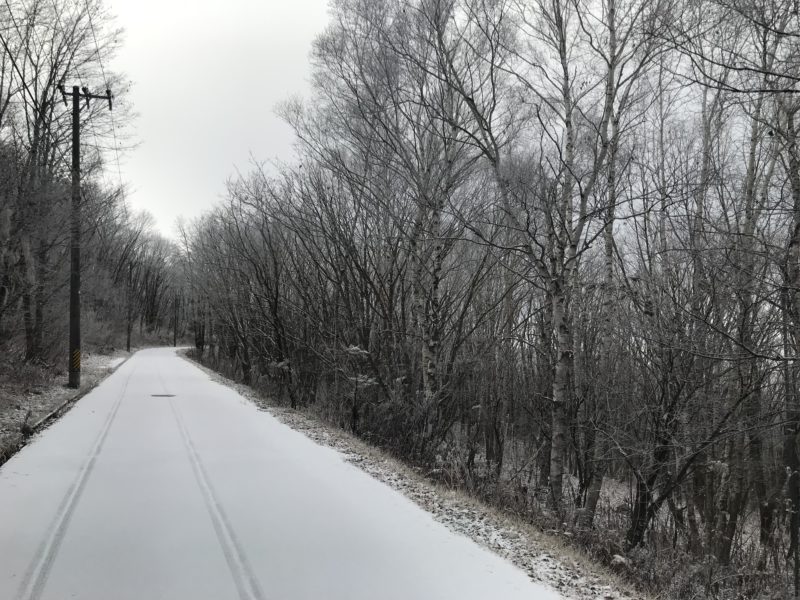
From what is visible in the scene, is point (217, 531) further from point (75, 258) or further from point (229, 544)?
point (75, 258)

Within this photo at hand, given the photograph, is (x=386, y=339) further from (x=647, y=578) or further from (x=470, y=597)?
(x=470, y=597)

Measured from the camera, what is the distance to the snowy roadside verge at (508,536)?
→ 464 cm

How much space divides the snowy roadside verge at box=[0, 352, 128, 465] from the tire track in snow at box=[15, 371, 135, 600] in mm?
1770

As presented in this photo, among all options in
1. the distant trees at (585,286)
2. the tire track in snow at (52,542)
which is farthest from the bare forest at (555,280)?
the tire track in snow at (52,542)

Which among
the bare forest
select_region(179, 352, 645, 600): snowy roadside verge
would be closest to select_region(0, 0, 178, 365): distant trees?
the bare forest

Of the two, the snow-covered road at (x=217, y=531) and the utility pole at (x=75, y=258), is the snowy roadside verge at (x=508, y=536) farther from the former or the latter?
the utility pole at (x=75, y=258)

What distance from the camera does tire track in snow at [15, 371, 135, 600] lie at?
13.4ft

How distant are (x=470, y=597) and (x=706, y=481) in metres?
7.83

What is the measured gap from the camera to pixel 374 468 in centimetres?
857

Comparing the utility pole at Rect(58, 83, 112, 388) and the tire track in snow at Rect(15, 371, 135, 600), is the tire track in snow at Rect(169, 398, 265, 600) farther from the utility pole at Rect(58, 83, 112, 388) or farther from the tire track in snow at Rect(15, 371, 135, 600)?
the utility pole at Rect(58, 83, 112, 388)

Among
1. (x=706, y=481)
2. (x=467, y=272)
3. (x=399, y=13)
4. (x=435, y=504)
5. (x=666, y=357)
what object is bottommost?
(x=706, y=481)

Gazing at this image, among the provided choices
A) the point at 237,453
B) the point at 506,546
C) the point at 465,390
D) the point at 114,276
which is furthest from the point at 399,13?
the point at 114,276

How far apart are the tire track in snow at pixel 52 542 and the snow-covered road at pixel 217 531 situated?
13 mm

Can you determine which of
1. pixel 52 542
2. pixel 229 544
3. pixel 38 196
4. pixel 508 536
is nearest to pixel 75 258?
pixel 38 196
